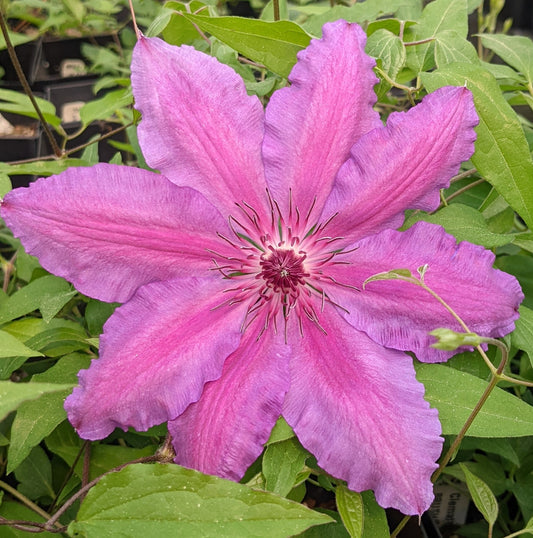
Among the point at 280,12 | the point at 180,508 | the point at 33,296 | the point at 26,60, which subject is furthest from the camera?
the point at 26,60

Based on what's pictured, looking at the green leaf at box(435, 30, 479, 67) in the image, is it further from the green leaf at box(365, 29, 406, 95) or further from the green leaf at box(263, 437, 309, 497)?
the green leaf at box(263, 437, 309, 497)

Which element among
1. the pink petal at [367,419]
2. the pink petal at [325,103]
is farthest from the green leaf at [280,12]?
the pink petal at [367,419]

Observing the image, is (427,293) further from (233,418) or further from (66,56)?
(66,56)

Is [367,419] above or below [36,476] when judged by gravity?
above

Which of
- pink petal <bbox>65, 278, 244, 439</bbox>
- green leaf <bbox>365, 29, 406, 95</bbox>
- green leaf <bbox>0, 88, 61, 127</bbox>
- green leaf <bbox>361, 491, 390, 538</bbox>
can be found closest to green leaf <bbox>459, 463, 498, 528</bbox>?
green leaf <bbox>361, 491, 390, 538</bbox>

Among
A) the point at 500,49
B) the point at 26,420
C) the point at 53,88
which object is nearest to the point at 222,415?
the point at 26,420

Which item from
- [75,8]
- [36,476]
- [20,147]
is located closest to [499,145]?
[36,476]

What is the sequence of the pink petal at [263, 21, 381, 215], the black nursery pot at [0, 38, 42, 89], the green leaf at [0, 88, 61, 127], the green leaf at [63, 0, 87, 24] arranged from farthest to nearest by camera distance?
the black nursery pot at [0, 38, 42, 89]
the green leaf at [63, 0, 87, 24]
the green leaf at [0, 88, 61, 127]
the pink petal at [263, 21, 381, 215]

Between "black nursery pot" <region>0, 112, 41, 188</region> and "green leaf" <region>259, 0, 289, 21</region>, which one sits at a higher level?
"green leaf" <region>259, 0, 289, 21</region>
